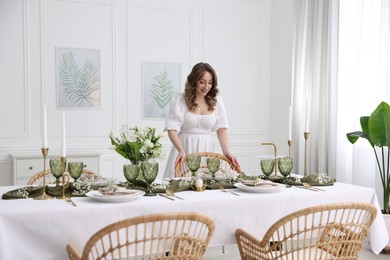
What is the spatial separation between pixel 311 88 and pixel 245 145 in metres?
1.26

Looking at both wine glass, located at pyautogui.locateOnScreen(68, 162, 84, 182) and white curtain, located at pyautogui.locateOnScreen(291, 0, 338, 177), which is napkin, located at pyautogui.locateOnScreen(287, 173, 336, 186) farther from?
white curtain, located at pyautogui.locateOnScreen(291, 0, 338, 177)

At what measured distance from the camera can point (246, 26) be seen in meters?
6.50

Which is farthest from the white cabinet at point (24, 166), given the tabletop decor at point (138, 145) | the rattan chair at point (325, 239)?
the rattan chair at point (325, 239)

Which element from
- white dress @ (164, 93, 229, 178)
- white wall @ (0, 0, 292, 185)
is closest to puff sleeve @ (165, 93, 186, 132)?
white dress @ (164, 93, 229, 178)

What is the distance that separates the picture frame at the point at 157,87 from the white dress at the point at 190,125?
1.82 meters

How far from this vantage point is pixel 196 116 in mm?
4160

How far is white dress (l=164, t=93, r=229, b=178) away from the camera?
13.5ft

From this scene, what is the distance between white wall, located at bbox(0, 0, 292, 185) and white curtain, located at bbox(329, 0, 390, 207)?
1.11 m

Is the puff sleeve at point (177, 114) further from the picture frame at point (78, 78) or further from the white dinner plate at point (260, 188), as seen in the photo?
the picture frame at point (78, 78)

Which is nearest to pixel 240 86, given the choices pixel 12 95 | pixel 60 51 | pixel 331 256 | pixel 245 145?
pixel 245 145

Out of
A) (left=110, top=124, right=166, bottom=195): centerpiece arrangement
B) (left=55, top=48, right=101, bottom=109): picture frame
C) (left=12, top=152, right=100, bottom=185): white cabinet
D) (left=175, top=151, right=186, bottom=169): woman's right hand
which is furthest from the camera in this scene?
(left=55, top=48, right=101, bottom=109): picture frame

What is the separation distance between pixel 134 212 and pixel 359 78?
3.43m

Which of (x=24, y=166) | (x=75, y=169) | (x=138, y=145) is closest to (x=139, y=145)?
(x=138, y=145)

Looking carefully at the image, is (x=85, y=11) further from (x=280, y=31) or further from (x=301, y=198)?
(x=301, y=198)
